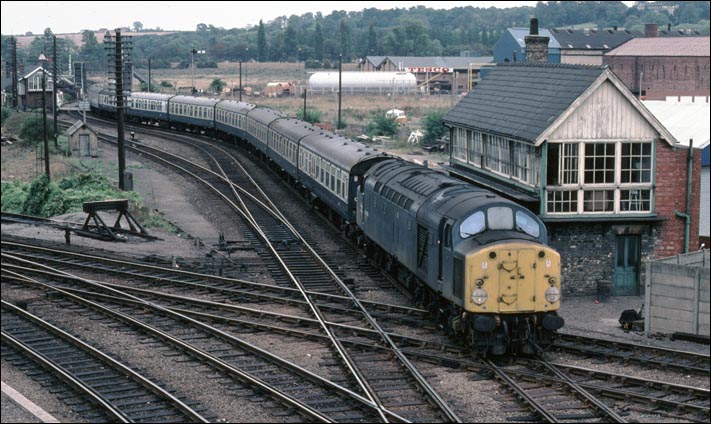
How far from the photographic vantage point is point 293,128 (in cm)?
4866

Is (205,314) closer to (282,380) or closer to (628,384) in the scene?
(282,380)

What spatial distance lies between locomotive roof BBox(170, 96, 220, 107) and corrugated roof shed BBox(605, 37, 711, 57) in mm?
49231

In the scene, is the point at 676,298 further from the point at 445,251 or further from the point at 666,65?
the point at 666,65

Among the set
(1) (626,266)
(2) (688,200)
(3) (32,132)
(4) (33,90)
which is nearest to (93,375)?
(1) (626,266)

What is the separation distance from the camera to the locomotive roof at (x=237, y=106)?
65.3m

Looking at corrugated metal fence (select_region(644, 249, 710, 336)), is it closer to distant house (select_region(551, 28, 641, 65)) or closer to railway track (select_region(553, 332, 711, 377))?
railway track (select_region(553, 332, 711, 377))

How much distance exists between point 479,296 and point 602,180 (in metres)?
9.53

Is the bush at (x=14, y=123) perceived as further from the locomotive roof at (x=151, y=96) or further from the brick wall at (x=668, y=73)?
the brick wall at (x=668, y=73)

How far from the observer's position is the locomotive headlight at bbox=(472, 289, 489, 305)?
1961cm

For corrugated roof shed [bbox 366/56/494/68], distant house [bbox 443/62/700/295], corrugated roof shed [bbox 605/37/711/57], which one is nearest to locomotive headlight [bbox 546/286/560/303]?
distant house [bbox 443/62/700/295]

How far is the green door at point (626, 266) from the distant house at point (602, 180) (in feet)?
0.09

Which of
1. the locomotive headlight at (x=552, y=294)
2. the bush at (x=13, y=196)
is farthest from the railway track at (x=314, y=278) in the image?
the bush at (x=13, y=196)

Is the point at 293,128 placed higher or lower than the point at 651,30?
lower

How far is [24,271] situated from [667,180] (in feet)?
60.8
